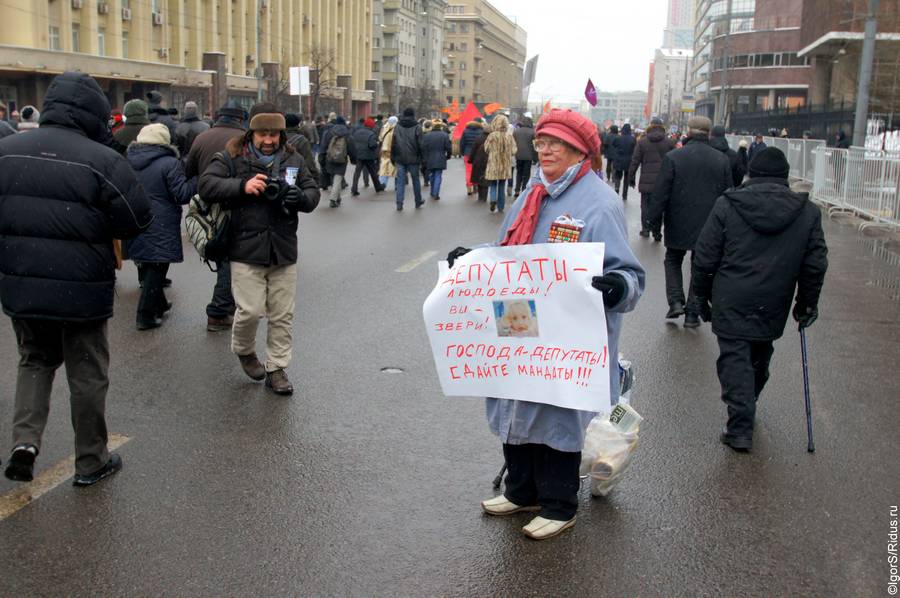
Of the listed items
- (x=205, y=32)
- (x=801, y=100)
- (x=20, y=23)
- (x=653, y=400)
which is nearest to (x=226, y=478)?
(x=653, y=400)

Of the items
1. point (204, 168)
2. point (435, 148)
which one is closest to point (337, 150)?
point (435, 148)

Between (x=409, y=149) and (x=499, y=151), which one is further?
(x=409, y=149)

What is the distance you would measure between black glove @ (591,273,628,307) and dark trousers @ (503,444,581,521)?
797 mm

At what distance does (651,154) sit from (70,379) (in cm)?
1238

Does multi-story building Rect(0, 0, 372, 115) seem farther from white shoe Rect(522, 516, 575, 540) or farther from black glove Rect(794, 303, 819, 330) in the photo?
white shoe Rect(522, 516, 575, 540)

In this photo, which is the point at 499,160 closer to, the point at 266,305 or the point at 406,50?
the point at 266,305

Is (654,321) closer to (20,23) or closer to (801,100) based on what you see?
(20,23)

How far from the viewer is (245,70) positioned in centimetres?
6556

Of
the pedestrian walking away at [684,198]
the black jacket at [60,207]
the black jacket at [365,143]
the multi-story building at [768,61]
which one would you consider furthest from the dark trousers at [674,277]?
the multi-story building at [768,61]

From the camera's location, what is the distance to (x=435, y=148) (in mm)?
20844

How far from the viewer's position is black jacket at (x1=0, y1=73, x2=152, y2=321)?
450cm

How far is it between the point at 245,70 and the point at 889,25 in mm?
42580

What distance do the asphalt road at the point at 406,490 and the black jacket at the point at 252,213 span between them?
1.00m

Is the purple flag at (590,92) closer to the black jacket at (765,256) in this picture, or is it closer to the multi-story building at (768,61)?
the black jacket at (765,256)
